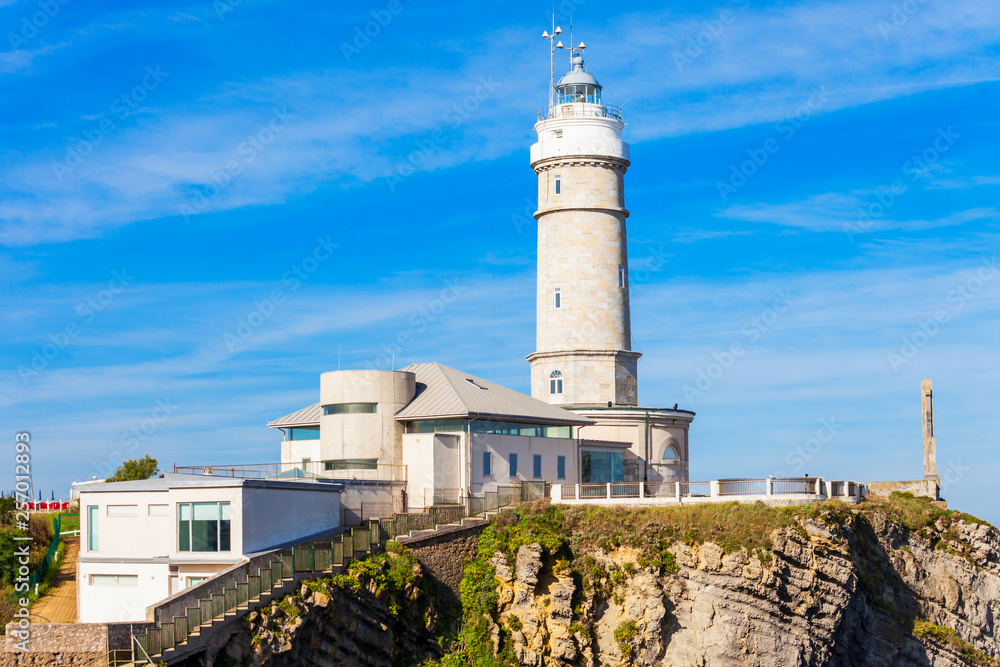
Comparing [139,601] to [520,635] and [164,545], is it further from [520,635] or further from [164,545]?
[520,635]

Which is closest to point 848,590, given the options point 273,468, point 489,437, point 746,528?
point 746,528

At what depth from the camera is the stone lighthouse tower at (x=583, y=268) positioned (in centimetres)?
5616

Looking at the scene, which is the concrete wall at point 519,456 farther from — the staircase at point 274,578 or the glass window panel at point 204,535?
the glass window panel at point 204,535

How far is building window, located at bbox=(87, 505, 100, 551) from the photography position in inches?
1457

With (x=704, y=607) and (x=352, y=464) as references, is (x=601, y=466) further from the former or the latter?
(x=704, y=607)

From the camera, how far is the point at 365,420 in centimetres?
4556

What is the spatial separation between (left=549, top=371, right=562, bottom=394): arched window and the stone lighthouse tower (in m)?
0.05

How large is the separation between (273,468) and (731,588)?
19.1 metres

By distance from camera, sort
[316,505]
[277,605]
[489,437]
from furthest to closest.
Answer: [489,437] < [316,505] < [277,605]

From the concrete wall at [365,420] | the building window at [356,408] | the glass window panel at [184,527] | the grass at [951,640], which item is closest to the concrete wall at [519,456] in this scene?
the concrete wall at [365,420]

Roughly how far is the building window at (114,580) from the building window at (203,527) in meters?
2.10

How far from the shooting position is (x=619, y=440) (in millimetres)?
54750

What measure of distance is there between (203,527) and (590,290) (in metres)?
26.8

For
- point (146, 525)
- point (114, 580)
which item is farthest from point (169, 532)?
point (114, 580)
